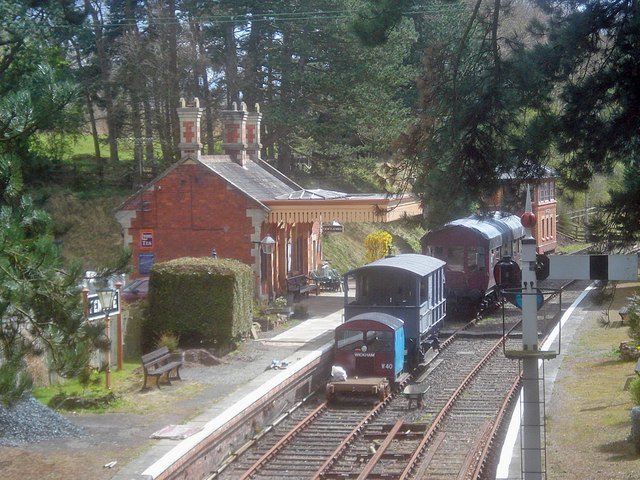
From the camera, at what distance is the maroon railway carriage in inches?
1006

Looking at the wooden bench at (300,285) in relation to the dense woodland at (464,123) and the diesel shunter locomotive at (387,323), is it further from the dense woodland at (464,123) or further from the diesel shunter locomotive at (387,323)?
the dense woodland at (464,123)

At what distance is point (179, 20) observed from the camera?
39.5m

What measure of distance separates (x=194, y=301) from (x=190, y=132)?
935cm

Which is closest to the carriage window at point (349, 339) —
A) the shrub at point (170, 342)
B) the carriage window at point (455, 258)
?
the shrub at point (170, 342)

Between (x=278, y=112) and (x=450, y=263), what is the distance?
13950 mm

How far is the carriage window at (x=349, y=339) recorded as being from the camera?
17.1 m

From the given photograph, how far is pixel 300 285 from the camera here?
95.2ft

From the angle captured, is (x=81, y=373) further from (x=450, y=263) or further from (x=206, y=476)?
(x=450, y=263)

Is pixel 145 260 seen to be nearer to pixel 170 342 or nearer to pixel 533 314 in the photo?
pixel 170 342

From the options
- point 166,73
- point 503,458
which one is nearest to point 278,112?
point 166,73

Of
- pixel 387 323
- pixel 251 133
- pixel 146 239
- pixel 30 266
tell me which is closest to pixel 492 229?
pixel 251 133

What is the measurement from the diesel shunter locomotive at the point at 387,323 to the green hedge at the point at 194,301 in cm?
271

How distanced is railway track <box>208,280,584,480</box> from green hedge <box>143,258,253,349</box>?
325 cm

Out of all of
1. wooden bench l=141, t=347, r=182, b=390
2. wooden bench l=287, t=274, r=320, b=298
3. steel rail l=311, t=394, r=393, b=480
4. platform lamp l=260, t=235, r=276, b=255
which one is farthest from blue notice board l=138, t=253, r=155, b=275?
steel rail l=311, t=394, r=393, b=480
